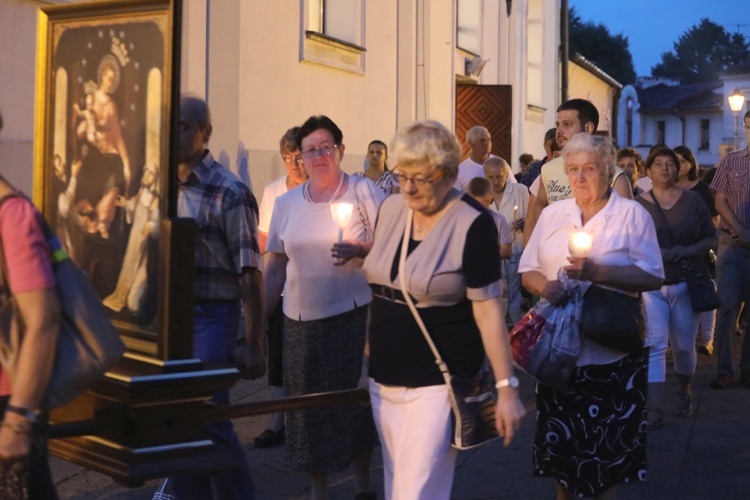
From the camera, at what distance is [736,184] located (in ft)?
33.9

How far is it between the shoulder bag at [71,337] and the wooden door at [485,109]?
19.1 m

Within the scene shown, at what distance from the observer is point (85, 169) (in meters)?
4.10

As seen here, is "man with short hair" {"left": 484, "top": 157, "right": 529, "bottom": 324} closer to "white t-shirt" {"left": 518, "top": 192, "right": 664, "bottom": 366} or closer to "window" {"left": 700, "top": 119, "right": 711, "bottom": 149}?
"white t-shirt" {"left": 518, "top": 192, "right": 664, "bottom": 366}

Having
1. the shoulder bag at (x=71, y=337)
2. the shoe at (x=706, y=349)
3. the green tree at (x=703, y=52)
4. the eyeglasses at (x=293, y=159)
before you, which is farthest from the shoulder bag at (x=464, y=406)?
the green tree at (x=703, y=52)

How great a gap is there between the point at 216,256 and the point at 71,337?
68.7 inches

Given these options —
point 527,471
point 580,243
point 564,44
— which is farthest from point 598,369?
point 564,44

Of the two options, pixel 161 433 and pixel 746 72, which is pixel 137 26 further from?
pixel 746 72

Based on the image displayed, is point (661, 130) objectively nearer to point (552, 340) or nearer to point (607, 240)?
point (607, 240)

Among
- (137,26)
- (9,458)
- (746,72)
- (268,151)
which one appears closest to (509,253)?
(268,151)

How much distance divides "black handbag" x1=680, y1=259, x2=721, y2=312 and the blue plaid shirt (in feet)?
14.6

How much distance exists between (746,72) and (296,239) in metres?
72.2

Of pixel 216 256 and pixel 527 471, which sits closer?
pixel 216 256

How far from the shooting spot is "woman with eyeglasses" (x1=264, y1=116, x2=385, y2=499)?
19.5 feet

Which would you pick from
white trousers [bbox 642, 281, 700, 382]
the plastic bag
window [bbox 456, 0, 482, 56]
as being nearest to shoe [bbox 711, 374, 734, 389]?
white trousers [bbox 642, 281, 700, 382]
